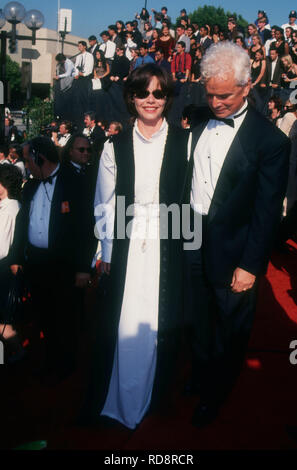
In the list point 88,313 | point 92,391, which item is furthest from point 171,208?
point 88,313

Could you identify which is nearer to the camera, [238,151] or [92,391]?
[238,151]

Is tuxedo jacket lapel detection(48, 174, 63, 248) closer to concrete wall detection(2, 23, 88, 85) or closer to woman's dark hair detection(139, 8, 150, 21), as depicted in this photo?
woman's dark hair detection(139, 8, 150, 21)

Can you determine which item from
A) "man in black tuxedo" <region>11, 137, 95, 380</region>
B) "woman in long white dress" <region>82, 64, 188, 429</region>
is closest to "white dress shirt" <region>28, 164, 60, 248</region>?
"man in black tuxedo" <region>11, 137, 95, 380</region>

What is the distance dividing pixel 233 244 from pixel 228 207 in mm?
231

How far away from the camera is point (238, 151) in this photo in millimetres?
2588

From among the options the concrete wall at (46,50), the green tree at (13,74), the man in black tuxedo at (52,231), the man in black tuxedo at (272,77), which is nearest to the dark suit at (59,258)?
the man in black tuxedo at (52,231)

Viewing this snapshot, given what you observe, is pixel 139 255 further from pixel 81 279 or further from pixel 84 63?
pixel 84 63

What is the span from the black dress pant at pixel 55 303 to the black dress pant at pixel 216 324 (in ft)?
3.07

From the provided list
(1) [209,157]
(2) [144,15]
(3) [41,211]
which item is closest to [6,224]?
(3) [41,211]

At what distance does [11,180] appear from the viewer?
344 cm

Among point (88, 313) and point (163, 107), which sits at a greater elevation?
point (163, 107)

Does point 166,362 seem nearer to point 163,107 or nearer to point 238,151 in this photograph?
point 238,151
